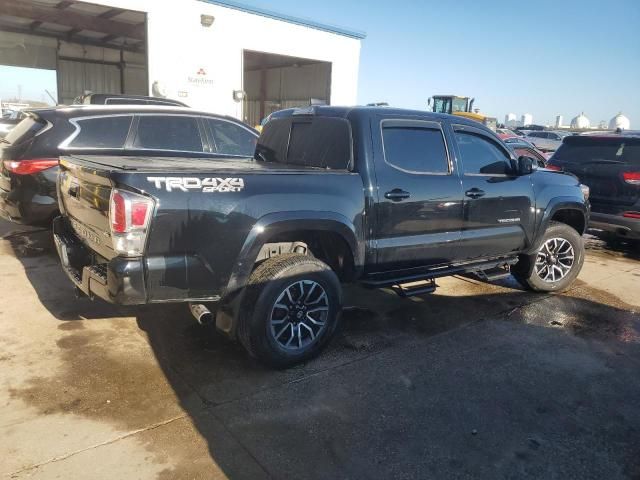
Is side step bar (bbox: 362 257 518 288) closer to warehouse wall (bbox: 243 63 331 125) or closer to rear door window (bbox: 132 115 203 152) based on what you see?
rear door window (bbox: 132 115 203 152)

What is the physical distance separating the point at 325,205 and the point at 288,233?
0.36 metres

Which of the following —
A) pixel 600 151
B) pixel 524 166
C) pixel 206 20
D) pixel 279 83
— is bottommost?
pixel 524 166

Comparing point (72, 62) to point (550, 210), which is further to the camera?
point (72, 62)

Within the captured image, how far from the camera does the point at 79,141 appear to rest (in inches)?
225

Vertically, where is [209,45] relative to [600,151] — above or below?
above

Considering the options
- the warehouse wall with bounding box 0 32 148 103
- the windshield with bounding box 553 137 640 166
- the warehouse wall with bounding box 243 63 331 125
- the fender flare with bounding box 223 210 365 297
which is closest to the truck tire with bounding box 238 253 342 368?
the fender flare with bounding box 223 210 365 297

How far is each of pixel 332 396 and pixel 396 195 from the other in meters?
1.68

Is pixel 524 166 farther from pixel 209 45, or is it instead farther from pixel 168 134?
→ pixel 209 45

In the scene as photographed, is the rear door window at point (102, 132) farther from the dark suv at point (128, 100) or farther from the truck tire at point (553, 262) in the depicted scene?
the truck tire at point (553, 262)

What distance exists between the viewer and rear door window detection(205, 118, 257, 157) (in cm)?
663

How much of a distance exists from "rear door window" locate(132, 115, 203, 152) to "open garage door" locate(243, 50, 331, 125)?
14518mm

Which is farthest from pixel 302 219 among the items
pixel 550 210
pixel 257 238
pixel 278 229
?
pixel 550 210

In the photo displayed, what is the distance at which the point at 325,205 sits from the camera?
373 centimetres

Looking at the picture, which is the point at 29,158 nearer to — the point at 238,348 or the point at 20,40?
the point at 238,348
